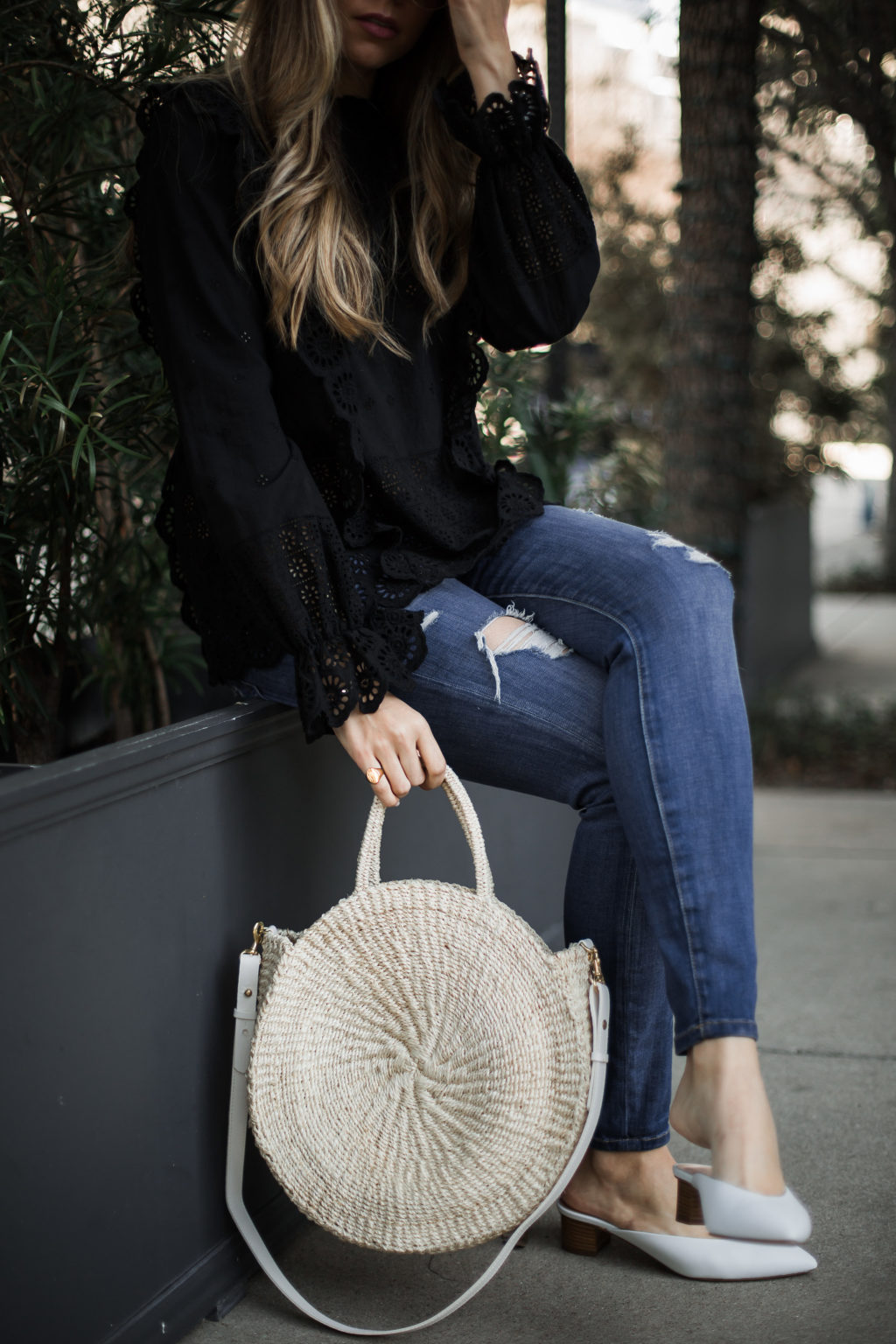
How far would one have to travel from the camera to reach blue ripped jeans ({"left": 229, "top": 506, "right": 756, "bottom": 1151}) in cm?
148

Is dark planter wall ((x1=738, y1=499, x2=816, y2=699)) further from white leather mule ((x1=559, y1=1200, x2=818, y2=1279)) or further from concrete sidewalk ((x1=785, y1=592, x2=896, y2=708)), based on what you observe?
white leather mule ((x1=559, y1=1200, x2=818, y2=1279))

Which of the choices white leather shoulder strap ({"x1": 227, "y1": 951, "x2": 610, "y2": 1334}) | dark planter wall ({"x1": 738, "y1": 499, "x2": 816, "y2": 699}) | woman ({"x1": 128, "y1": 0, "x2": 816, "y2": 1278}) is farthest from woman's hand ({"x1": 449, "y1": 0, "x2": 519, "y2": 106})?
dark planter wall ({"x1": 738, "y1": 499, "x2": 816, "y2": 699})

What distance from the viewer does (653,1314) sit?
5.18 feet

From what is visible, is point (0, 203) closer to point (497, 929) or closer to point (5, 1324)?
point (497, 929)

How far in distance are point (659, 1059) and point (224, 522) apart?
0.92m

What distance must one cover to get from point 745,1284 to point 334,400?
126cm

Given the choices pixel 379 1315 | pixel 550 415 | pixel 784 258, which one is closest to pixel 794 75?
pixel 784 258

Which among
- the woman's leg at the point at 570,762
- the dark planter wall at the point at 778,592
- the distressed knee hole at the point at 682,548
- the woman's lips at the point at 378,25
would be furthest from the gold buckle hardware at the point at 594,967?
the dark planter wall at the point at 778,592

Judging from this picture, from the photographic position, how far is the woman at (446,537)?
1494 mm

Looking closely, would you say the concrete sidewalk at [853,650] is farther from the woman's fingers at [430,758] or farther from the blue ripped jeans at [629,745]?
the woman's fingers at [430,758]

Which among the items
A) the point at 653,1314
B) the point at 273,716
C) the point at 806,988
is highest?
the point at 273,716

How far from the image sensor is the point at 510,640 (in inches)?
A: 64.8

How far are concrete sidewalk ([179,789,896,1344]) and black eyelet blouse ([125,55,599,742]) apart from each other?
0.77 meters

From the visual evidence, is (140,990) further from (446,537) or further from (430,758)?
(446,537)
